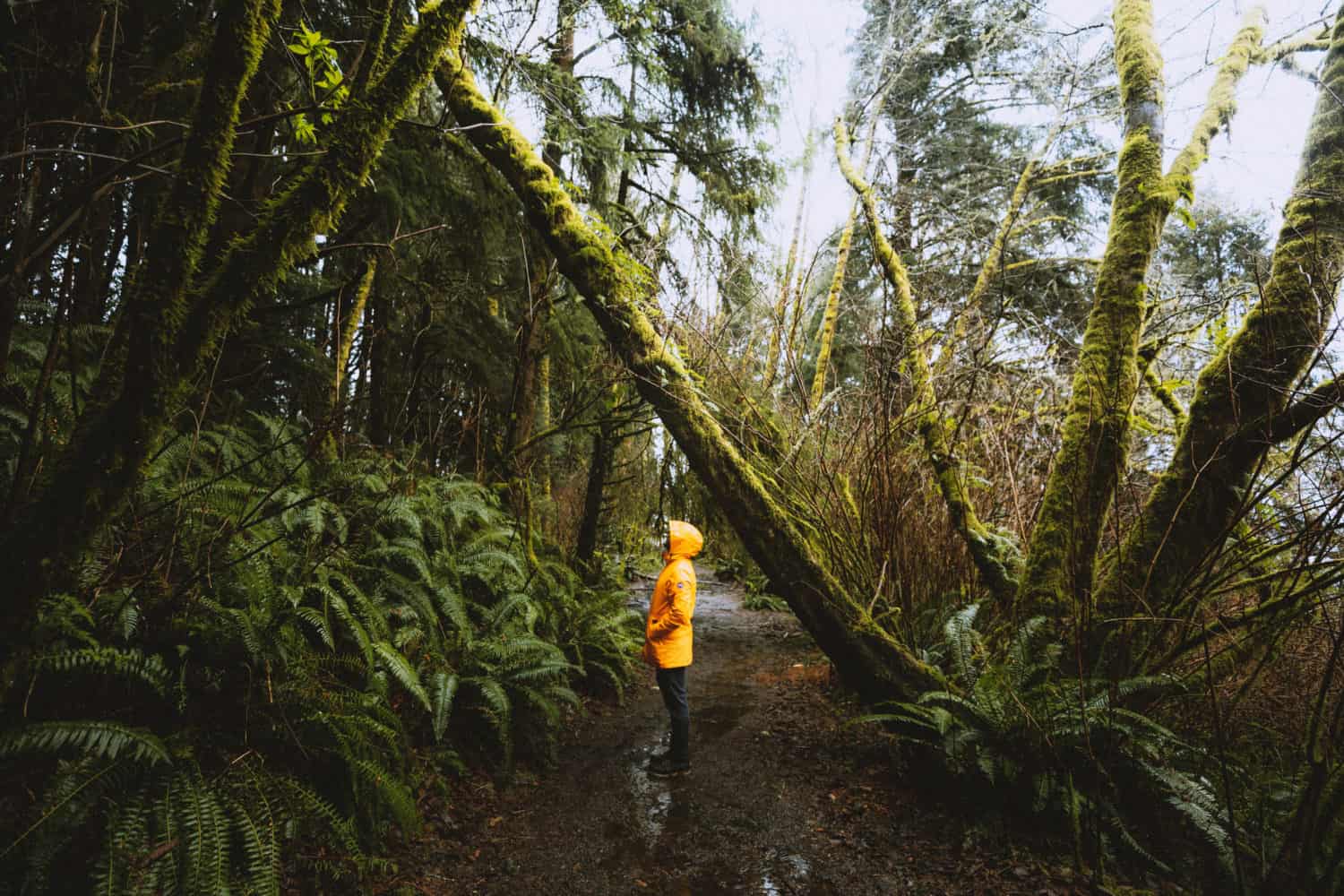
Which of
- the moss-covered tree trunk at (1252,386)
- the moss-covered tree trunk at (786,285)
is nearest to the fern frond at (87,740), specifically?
the moss-covered tree trunk at (786,285)

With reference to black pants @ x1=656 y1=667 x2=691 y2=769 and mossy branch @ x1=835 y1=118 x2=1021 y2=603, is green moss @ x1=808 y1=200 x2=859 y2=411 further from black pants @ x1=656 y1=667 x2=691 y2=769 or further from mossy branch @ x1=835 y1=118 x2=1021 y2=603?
black pants @ x1=656 y1=667 x2=691 y2=769

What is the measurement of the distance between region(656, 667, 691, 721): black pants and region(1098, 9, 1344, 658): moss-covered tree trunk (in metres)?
2.93

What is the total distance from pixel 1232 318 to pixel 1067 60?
347cm

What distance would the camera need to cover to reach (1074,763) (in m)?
3.28

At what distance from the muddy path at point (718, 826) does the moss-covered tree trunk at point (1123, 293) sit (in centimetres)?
179

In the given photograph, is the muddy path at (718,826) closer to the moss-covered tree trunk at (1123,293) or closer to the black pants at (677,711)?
the black pants at (677,711)

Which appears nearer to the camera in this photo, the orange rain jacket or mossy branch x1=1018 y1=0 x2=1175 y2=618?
mossy branch x1=1018 y1=0 x2=1175 y2=618

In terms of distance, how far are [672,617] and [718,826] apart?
55.7 inches

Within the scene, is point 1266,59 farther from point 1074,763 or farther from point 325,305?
point 325,305

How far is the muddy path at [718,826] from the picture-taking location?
9.71 ft

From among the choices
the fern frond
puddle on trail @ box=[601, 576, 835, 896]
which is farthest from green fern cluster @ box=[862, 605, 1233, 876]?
the fern frond

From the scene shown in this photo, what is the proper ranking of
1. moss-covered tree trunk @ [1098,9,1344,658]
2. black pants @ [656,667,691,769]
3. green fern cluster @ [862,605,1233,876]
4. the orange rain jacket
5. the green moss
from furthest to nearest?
1. the green moss
2. the orange rain jacket
3. black pants @ [656,667,691,769]
4. moss-covered tree trunk @ [1098,9,1344,658]
5. green fern cluster @ [862,605,1233,876]

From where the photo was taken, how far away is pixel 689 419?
446 cm

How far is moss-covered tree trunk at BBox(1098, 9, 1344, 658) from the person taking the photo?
3311 mm
